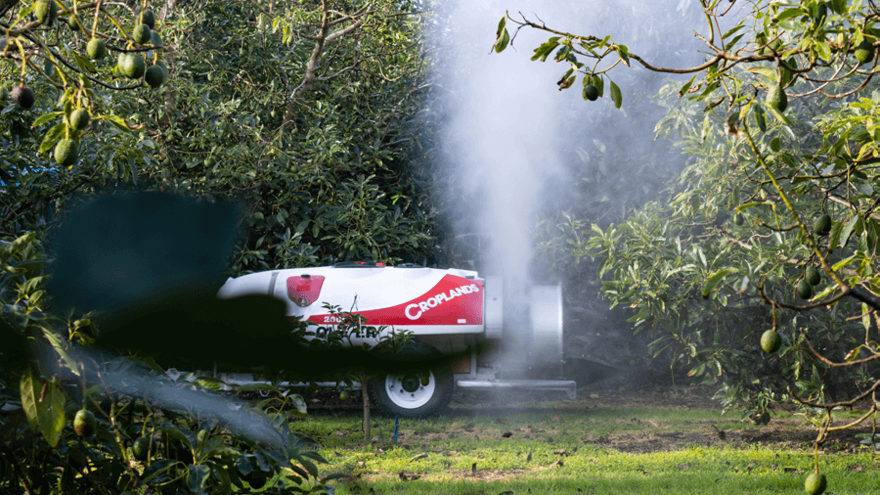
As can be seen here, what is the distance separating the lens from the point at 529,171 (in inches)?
292

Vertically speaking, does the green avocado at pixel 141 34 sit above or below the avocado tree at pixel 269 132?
below

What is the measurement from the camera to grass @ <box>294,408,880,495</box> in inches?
135

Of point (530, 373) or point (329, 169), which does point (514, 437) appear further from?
point (329, 169)

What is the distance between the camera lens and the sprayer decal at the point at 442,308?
521 cm

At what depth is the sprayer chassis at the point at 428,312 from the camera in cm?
521

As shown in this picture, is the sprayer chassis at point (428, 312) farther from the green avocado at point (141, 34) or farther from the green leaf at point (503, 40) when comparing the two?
the green avocado at point (141, 34)

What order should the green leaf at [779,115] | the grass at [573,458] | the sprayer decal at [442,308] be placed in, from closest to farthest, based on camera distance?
the green leaf at [779,115]
the grass at [573,458]
the sprayer decal at [442,308]

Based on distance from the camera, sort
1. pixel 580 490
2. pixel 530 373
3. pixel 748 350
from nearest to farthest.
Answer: pixel 580 490, pixel 748 350, pixel 530 373

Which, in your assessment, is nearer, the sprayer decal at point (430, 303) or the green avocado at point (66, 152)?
the green avocado at point (66, 152)

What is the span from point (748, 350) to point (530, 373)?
2.07 metres

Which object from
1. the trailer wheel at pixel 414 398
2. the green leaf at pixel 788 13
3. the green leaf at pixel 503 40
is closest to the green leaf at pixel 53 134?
the green leaf at pixel 503 40

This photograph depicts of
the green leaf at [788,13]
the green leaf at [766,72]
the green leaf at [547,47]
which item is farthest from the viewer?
the green leaf at [547,47]

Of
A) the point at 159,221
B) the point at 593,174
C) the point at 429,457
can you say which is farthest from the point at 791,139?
the point at 159,221

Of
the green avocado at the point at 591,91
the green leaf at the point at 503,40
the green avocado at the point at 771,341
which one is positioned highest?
the green leaf at the point at 503,40
